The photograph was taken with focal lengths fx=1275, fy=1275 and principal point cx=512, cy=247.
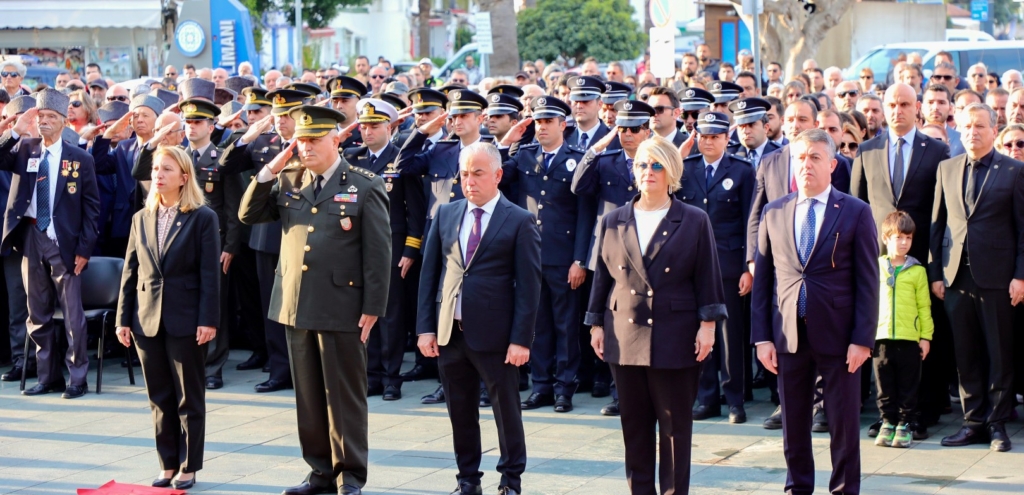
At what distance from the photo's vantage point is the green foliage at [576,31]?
36.0 meters

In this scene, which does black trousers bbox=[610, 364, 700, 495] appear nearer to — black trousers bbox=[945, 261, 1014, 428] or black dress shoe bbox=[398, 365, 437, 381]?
black trousers bbox=[945, 261, 1014, 428]

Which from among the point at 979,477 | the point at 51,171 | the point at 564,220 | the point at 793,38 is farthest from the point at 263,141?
the point at 793,38

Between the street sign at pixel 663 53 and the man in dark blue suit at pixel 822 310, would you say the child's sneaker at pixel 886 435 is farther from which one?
the street sign at pixel 663 53

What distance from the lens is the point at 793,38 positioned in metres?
24.0

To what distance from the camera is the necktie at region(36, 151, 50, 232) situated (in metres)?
9.59

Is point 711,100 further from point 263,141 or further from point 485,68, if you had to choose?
point 485,68

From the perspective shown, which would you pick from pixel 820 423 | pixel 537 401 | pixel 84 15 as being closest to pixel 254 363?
pixel 537 401

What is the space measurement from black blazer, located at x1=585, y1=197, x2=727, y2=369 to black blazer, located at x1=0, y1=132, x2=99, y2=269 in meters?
5.00

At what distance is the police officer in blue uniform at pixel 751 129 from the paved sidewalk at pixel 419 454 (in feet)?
5.87

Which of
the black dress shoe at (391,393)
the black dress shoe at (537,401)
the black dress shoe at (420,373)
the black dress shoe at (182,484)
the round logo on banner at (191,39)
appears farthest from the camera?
the round logo on banner at (191,39)

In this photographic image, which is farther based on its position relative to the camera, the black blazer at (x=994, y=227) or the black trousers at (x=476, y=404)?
the black blazer at (x=994, y=227)

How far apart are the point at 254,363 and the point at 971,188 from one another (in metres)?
5.93

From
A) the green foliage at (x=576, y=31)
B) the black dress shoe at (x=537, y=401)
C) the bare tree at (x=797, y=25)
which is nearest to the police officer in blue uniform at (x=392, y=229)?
the black dress shoe at (x=537, y=401)

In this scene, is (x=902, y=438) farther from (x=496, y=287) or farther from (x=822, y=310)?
(x=496, y=287)
